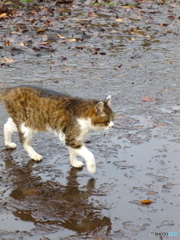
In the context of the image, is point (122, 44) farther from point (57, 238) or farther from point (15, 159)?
point (57, 238)

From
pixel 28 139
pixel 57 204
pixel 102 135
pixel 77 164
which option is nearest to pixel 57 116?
pixel 28 139

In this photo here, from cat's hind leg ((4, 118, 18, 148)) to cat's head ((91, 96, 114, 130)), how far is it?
1072mm

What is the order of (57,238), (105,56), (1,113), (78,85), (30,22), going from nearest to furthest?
(57,238) < (1,113) < (78,85) < (105,56) < (30,22)

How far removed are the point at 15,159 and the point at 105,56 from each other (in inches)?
181

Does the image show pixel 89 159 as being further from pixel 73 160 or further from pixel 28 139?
pixel 28 139

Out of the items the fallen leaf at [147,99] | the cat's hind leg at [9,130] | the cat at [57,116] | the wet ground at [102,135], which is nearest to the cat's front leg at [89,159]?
the cat at [57,116]

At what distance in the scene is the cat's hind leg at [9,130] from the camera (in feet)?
20.3

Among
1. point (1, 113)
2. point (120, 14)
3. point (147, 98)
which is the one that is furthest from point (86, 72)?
point (120, 14)

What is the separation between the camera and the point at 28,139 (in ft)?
19.9

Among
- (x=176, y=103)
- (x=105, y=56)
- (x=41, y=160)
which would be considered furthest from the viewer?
(x=105, y=56)

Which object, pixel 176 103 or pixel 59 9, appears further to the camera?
pixel 59 9

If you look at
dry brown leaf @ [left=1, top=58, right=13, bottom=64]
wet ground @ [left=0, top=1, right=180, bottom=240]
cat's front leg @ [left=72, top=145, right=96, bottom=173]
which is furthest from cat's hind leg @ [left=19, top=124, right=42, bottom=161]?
dry brown leaf @ [left=1, top=58, right=13, bottom=64]

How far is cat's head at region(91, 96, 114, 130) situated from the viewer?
18.8 feet

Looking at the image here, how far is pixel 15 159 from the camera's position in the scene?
242 inches
